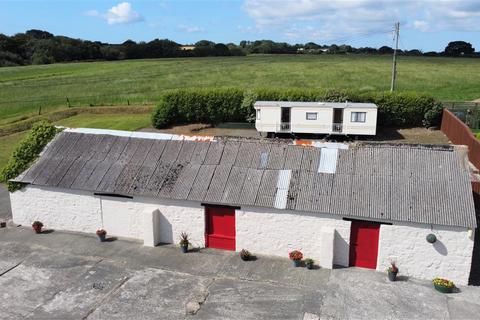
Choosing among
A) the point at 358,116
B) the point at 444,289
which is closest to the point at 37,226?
the point at 444,289

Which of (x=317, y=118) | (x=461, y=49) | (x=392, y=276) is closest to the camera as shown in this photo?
(x=392, y=276)

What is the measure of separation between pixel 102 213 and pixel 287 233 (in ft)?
26.1

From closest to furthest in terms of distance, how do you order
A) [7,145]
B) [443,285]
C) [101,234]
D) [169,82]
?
[443,285] → [101,234] → [7,145] → [169,82]

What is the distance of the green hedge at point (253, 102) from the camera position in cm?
3722

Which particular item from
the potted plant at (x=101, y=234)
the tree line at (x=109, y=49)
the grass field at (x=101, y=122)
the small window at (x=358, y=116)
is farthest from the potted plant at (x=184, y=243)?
the tree line at (x=109, y=49)

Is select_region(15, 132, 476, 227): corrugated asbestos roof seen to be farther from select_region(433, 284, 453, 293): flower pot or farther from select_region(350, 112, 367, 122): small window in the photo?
select_region(350, 112, 367, 122): small window

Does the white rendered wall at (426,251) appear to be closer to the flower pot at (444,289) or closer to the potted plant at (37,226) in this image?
the flower pot at (444,289)

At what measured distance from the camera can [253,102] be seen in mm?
38750

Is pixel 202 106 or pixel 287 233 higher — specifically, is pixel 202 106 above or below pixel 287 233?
above

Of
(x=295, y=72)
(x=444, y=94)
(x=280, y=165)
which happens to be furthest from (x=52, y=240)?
(x=295, y=72)

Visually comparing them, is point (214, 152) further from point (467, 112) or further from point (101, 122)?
point (467, 112)

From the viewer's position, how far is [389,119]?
37.7 m

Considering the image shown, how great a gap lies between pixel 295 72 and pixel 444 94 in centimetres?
Result: 2949

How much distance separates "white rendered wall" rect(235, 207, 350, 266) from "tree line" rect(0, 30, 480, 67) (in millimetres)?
100127
